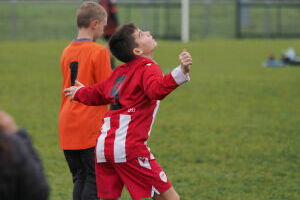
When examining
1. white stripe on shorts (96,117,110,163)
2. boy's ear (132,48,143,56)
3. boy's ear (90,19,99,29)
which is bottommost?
white stripe on shorts (96,117,110,163)

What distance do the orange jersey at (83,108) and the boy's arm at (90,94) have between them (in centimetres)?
32

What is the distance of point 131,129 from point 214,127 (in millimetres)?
5101

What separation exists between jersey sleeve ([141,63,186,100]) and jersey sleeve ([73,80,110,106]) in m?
0.36

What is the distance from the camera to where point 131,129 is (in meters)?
3.46

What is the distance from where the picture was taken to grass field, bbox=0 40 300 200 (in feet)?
18.2

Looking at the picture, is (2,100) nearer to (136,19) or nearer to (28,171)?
(28,171)

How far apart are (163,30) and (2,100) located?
19805 millimetres

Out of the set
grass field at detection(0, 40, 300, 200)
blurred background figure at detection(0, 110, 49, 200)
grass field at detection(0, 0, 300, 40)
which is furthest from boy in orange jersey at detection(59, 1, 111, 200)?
grass field at detection(0, 0, 300, 40)

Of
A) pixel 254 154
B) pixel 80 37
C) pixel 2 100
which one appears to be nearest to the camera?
pixel 80 37

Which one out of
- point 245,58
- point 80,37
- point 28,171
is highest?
point 80,37

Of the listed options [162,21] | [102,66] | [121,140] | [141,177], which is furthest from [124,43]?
[162,21]

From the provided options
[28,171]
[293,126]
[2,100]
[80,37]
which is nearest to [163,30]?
[2,100]

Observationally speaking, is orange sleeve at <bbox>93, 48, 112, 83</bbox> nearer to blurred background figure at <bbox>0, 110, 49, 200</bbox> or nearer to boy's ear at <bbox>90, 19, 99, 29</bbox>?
boy's ear at <bbox>90, 19, 99, 29</bbox>

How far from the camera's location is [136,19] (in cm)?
3356
